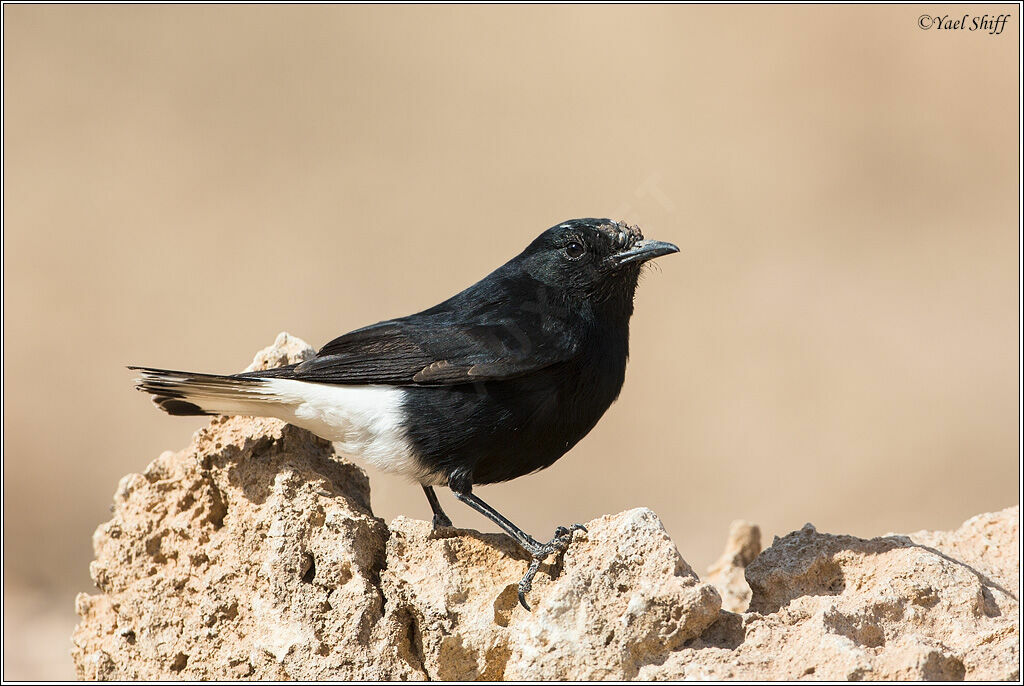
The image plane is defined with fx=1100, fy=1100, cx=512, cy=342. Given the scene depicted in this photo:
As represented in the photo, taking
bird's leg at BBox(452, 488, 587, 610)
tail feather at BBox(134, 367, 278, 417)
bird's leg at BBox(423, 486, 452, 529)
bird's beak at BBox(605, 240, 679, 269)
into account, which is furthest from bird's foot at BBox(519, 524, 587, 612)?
bird's beak at BBox(605, 240, 679, 269)

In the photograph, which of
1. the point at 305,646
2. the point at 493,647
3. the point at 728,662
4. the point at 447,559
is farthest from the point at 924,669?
the point at 305,646

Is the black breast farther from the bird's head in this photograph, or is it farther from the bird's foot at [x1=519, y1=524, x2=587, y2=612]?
the bird's foot at [x1=519, y1=524, x2=587, y2=612]

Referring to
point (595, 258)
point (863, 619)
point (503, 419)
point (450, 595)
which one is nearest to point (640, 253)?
point (595, 258)

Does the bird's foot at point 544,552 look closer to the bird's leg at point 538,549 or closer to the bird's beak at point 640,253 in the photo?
the bird's leg at point 538,549

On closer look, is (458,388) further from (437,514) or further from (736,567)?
(736,567)

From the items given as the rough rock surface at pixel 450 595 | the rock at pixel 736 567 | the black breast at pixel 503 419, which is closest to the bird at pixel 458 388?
the black breast at pixel 503 419

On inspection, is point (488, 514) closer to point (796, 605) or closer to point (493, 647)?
point (493, 647)
